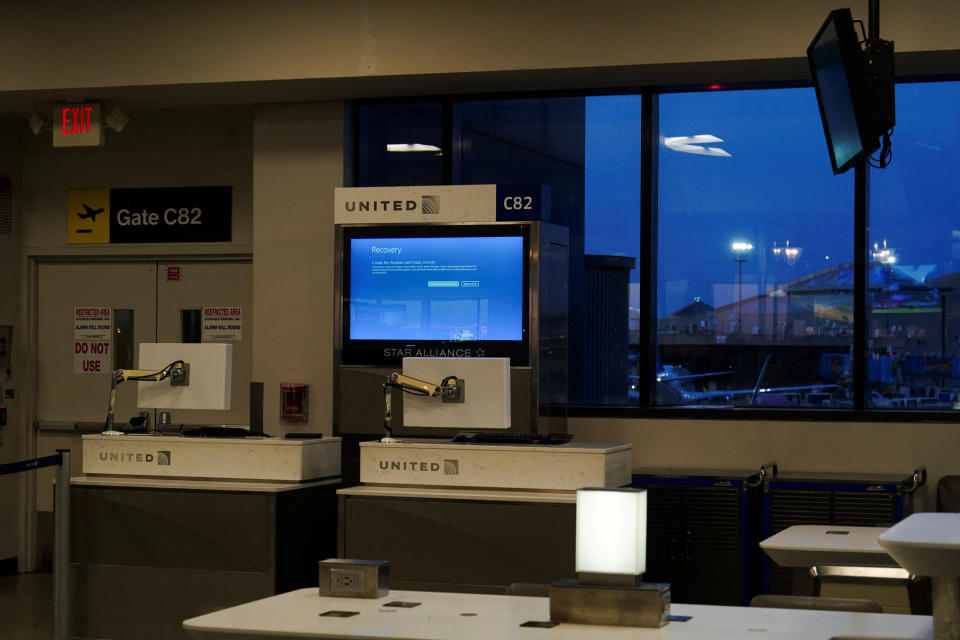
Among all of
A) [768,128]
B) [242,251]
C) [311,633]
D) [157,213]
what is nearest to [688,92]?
[768,128]

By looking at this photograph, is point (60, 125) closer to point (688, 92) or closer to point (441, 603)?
point (688, 92)

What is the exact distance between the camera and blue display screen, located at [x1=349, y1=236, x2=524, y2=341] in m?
6.67

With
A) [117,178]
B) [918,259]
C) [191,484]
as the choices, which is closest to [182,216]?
[117,178]

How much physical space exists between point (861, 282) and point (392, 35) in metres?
3.01

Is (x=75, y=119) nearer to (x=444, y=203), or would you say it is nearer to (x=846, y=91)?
(x=444, y=203)

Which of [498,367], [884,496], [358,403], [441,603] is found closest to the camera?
[441,603]

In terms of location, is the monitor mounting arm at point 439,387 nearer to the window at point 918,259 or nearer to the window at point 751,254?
the window at point 751,254

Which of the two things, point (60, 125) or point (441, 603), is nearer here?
point (441, 603)

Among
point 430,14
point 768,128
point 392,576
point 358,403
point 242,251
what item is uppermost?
point 430,14

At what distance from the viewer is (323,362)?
7543 mm

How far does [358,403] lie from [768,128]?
2.87 m

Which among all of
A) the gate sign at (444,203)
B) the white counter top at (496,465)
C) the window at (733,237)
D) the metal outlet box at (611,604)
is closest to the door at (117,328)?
the window at (733,237)

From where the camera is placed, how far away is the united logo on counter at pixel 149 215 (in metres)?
8.45

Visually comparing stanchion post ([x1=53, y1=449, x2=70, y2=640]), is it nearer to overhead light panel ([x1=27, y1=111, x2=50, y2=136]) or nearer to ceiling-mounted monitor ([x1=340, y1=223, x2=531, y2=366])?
ceiling-mounted monitor ([x1=340, y1=223, x2=531, y2=366])
